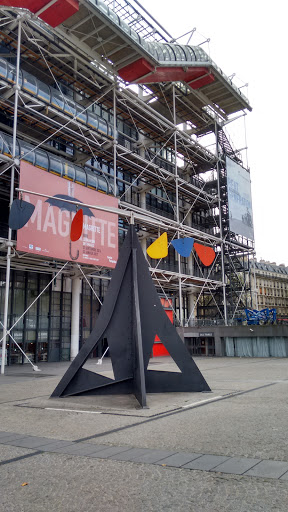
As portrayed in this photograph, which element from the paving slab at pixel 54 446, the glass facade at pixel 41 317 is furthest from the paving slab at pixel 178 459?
the glass facade at pixel 41 317

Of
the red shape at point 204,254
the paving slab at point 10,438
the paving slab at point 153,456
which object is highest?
the red shape at point 204,254

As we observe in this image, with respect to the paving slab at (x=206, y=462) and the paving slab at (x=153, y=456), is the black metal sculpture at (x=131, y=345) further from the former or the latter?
the paving slab at (x=206, y=462)

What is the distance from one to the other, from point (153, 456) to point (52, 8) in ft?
75.8

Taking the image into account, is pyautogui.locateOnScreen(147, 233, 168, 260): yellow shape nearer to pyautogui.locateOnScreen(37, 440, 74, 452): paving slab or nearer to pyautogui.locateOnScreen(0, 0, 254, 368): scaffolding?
pyautogui.locateOnScreen(0, 0, 254, 368): scaffolding

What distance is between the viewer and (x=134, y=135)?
35250 millimetres

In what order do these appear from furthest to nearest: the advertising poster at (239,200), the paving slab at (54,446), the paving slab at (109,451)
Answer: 1. the advertising poster at (239,200)
2. the paving slab at (54,446)
3. the paving slab at (109,451)

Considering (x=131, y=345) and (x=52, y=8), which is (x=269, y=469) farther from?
(x=52, y=8)

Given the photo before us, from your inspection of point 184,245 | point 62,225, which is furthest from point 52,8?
point 184,245

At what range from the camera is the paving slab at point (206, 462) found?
165 inches

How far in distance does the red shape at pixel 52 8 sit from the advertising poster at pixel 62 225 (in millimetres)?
8006

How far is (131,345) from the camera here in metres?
9.72

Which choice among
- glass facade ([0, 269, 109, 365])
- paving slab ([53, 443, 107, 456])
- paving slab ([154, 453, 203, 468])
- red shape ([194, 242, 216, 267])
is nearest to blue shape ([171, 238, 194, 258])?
red shape ([194, 242, 216, 267])

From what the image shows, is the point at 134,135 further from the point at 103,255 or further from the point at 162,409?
the point at 162,409

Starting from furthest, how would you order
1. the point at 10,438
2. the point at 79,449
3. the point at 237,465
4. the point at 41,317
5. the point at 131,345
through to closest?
1. the point at 41,317
2. the point at 131,345
3. the point at 10,438
4. the point at 79,449
5. the point at 237,465
